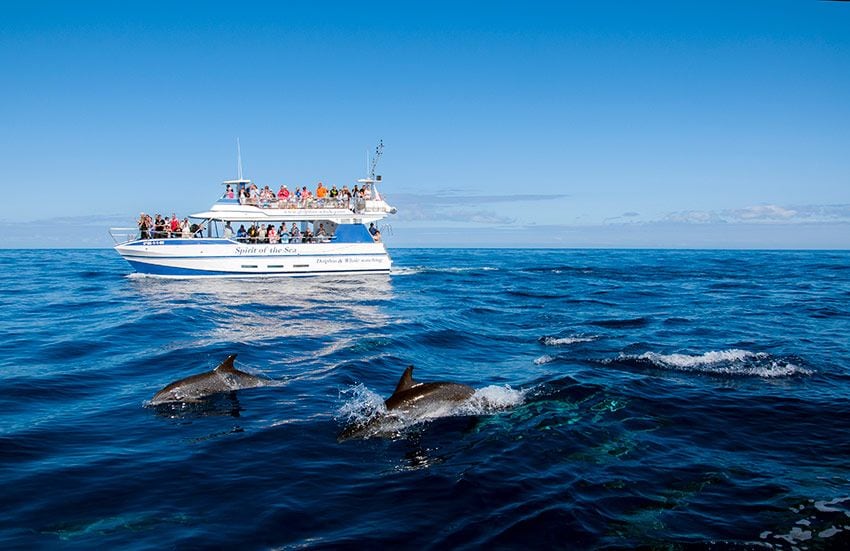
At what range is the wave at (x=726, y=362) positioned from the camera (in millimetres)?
15664

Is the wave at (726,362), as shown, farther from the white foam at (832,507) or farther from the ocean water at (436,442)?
the white foam at (832,507)

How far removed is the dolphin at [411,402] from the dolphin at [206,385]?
4.11 meters

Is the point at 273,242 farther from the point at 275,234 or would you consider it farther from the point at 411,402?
the point at 411,402

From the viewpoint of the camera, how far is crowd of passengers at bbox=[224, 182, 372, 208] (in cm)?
4609

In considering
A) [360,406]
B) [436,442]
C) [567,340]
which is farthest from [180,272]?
[436,442]

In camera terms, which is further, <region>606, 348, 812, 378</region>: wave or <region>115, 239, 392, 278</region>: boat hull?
<region>115, 239, 392, 278</region>: boat hull

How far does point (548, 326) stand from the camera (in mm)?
25375

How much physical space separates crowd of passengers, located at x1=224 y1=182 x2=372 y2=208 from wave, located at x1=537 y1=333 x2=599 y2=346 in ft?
97.6

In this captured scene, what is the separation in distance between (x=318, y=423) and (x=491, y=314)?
1934 centimetres

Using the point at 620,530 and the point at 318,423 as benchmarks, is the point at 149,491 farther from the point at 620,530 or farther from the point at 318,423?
the point at 620,530

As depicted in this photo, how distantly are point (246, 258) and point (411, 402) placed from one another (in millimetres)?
36591

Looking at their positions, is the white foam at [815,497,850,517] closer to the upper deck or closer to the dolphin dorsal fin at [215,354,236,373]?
the dolphin dorsal fin at [215,354,236,373]

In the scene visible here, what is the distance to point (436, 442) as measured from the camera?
10.3 m

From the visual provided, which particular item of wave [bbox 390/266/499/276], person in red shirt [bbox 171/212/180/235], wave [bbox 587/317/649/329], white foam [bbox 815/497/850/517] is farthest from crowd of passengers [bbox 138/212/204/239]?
white foam [bbox 815/497/850/517]
